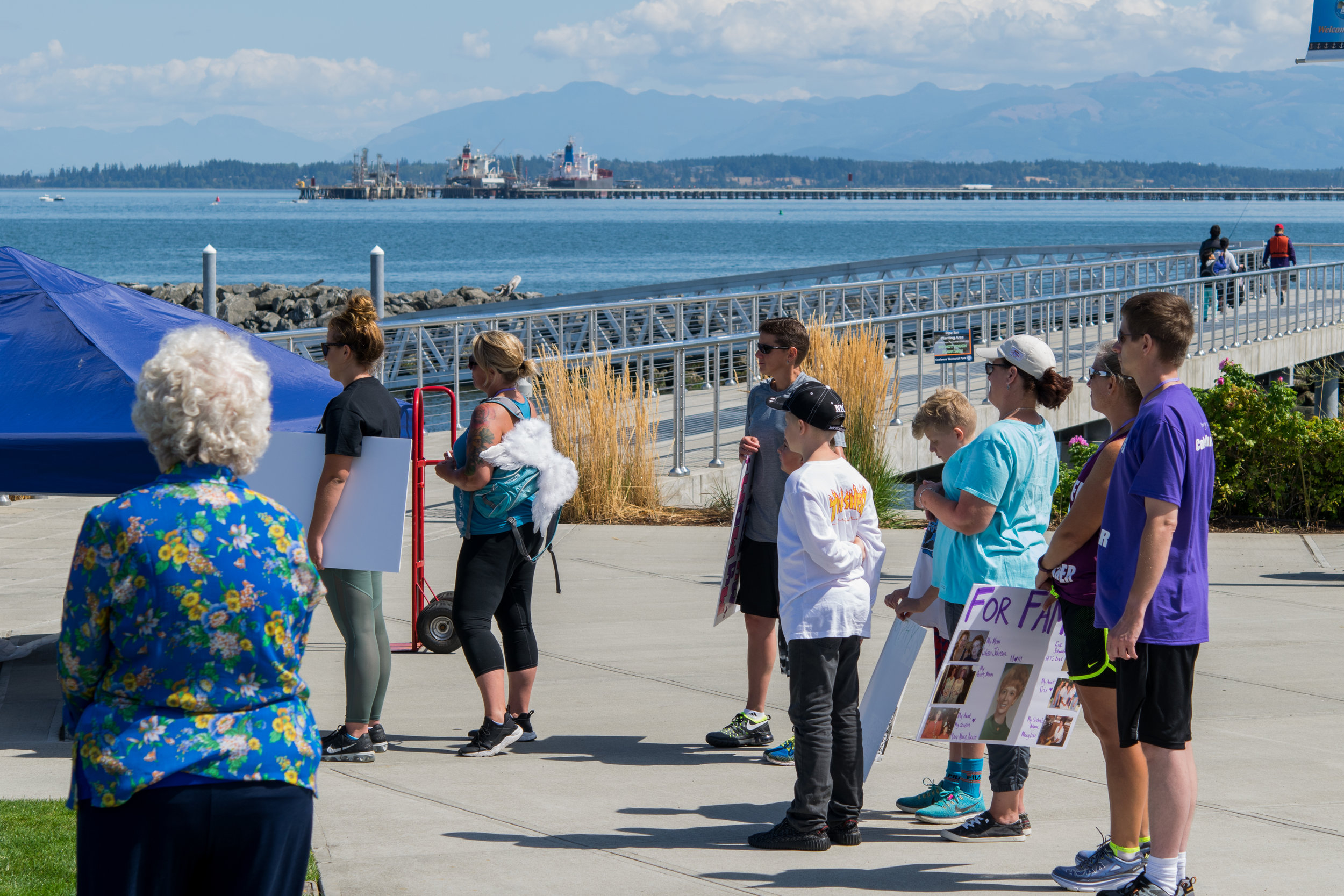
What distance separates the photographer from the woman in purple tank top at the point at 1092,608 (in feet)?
13.8

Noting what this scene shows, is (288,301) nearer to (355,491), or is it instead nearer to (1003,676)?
(355,491)

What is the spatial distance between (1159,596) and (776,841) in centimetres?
150

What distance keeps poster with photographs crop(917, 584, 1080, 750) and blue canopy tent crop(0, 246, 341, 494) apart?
8.66ft

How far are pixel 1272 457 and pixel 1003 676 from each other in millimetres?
7741

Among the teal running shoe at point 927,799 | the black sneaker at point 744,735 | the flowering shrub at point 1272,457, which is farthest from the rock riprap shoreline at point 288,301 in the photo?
the teal running shoe at point 927,799

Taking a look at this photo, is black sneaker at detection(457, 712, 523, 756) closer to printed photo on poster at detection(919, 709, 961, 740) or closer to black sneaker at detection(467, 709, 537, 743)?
black sneaker at detection(467, 709, 537, 743)

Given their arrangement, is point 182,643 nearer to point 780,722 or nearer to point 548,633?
point 780,722

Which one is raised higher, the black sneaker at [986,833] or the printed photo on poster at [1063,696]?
the printed photo on poster at [1063,696]

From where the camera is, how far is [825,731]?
4539mm

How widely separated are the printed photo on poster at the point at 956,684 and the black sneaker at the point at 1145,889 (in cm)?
73

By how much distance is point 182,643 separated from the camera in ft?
8.58

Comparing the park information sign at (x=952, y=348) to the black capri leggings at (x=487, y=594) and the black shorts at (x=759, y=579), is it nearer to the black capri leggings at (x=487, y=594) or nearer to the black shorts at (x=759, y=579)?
the black shorts at (x=759, y=579)

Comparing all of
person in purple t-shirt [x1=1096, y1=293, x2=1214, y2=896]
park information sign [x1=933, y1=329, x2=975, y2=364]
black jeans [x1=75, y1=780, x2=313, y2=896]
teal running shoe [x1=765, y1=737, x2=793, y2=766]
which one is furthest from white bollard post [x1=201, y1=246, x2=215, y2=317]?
black jeans [x1=75, y1=780, x2=313, y2=896]

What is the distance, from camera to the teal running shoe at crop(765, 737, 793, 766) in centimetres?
565
